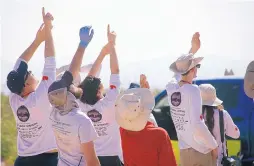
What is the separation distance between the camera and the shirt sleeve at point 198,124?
4.30 m

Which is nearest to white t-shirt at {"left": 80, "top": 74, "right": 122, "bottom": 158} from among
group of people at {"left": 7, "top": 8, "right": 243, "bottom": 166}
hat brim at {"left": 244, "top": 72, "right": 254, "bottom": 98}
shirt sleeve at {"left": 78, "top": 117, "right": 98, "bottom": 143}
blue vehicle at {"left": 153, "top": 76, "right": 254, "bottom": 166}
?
group of people at {"left": 7, "top": 8, "right": 243, "bottom": 166}

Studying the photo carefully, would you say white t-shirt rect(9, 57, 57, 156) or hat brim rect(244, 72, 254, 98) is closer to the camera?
hat brim rect(244, 72, 254, 98)

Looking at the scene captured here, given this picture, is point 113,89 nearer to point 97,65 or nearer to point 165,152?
point 97,65

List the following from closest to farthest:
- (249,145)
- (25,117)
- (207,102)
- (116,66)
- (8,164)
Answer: (25,117) → (116,66) → (207,102) → (249,145) → (8,164)

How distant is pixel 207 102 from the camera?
4754 millimetres

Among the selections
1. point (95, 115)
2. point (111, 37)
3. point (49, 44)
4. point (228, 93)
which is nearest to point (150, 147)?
point (95, 115)

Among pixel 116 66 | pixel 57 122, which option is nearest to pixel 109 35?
pixel 116 66

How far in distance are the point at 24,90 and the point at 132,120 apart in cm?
112

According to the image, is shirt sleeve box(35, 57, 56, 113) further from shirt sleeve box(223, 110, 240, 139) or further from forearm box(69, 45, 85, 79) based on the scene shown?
shirt sleeve box(223, 110, 240, 139)

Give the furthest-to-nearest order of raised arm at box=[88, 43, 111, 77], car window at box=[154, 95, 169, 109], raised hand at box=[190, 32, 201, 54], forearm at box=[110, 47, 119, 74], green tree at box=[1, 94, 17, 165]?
green tree at box=[1, 94, 17, 165]
car window at box=[154, 95, 169, 109]
raised hand at box=[190, 32, 201, 54]
raised arm at box=[88, 43, 111, 77]
forearm at box=[110, 47, 119, 74]

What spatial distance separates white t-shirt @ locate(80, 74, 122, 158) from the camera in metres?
4.16

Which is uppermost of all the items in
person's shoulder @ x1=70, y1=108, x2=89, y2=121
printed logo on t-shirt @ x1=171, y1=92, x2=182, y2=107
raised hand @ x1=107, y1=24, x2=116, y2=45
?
raised hand @ x1=107, y1=24, x2=116, y2=45

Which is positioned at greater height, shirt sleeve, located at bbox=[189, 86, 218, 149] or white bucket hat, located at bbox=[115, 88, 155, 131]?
white bucket hat, located at bbox=[115, 88, 155, 131]

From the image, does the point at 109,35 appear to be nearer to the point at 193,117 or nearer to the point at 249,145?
the point at 193,117
